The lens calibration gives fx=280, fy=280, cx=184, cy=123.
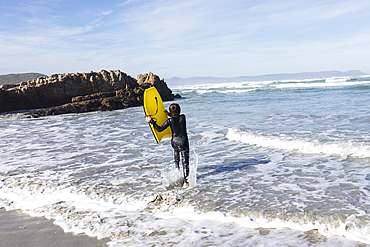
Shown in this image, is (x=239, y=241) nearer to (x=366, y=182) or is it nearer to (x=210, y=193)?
(x=210, y=193)

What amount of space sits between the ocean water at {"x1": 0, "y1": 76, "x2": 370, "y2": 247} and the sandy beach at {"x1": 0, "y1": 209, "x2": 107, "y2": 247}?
0.14 metres

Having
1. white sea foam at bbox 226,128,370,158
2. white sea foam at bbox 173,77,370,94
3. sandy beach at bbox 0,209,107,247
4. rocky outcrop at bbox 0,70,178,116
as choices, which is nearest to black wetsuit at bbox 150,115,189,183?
sandy beach at bbox 0,209,107,247

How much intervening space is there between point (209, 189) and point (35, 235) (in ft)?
9.39

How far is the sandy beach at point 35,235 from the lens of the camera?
347cm

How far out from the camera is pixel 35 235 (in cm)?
369

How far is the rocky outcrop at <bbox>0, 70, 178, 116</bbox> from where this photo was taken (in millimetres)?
22991

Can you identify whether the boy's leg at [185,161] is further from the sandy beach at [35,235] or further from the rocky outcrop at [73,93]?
the rocky outcrop at [73,93]

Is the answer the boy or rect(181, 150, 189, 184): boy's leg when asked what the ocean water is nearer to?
rect(181, 150, 189, 184): boy's leg

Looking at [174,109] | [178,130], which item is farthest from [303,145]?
[174,109]

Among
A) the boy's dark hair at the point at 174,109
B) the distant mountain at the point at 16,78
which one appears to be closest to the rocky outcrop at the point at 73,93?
the boy's dark hair at the point at 174,109

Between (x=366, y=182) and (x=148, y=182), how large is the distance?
13.6 ft

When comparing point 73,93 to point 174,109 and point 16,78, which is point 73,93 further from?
point 16,78

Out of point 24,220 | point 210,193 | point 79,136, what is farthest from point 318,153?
point 79,136

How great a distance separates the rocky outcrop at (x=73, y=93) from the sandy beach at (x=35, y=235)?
1801cm
